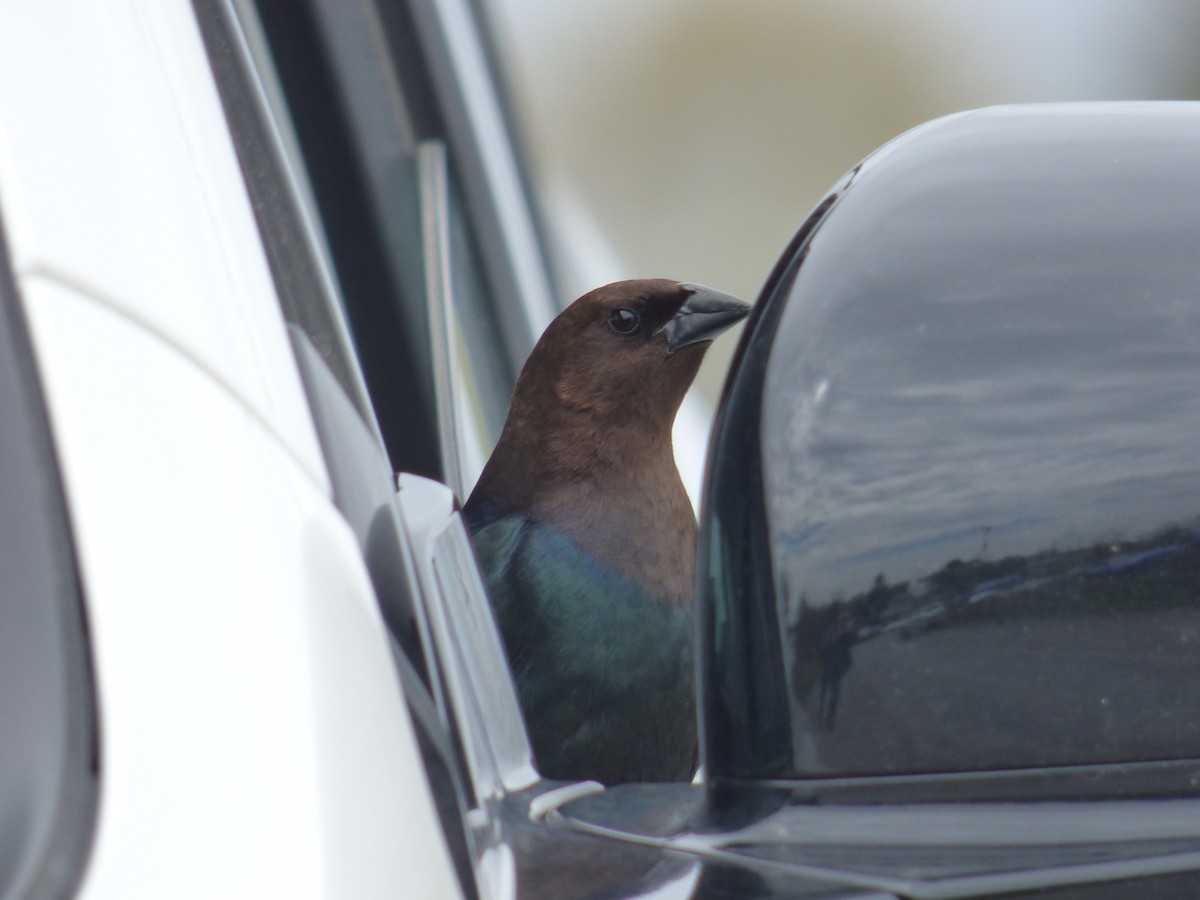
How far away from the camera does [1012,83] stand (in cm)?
2119

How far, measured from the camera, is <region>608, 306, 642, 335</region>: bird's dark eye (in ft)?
5.87

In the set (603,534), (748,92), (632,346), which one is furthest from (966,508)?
(748,92)

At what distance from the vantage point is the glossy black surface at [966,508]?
559mm

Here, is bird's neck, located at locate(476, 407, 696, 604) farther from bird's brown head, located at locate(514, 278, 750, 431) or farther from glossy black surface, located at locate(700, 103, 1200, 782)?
glossy black surface, located at locate(700, 103, 1200, 782)

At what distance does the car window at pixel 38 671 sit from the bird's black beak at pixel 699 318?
4.44ft

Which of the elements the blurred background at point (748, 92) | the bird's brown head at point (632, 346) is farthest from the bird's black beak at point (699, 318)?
the blurred background at point (748, 92)

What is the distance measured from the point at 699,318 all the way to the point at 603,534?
444mm

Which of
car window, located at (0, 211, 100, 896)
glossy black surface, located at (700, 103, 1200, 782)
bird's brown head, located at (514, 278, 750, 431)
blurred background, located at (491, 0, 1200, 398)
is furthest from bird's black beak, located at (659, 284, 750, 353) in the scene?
blurred background, located at (491, 0, 1200, 398)

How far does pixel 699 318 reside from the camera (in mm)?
1777

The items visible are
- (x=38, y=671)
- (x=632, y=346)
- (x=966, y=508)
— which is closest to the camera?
(x=38, y=671)

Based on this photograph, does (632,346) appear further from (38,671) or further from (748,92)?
(748,92)

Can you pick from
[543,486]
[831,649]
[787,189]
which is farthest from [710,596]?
[787,189]

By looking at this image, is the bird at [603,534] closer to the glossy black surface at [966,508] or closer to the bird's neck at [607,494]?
the bird's neck at [607,494]

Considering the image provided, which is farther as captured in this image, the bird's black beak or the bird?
the bird's black beak
